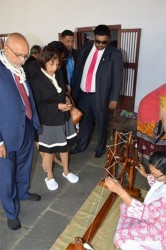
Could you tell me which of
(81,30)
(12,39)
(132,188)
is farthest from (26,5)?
(132,188)

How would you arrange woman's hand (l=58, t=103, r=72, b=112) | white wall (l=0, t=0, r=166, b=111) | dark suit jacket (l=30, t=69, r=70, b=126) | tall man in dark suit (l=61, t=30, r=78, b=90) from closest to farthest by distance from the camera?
dark suit jacket (l=30, t=69, r=70, b=126)
woman's hand (l=58, t=103, r=72, b=112)
tall man in dark suit (l=61, t=30, r=78, b=90)
white wall (l=0, t=0, r=166, b=111)

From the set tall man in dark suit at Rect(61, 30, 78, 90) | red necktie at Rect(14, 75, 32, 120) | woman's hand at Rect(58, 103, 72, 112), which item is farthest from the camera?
tall man in dark suit at Rect(61, 30, 78, 90)

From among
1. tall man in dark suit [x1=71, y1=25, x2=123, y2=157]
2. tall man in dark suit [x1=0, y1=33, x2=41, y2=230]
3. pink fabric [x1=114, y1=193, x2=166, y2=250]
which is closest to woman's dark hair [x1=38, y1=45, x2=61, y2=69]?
tall man in dark suit [x1=0, y1=33, x2=41, y2=230]

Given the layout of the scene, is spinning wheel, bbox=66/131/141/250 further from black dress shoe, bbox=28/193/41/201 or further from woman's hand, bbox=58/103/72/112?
black dress shoe, bbox=28/193/41/201

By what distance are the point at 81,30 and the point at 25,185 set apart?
276cm

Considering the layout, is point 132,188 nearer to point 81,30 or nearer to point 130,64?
point 130,64

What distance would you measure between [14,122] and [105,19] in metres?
2.65

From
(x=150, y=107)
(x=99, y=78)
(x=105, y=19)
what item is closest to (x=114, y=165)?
(x=150, y=107)

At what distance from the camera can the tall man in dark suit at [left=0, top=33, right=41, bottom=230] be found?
1.50m

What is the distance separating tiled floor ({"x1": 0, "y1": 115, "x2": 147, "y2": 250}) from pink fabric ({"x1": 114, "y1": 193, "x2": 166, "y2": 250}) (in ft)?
2.01

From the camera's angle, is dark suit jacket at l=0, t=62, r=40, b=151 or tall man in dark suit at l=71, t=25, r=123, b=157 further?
tall man in dark suit at l=71, t=25, r=123, b=157

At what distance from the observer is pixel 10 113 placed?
5.14 feet

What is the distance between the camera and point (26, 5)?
13.6 feet

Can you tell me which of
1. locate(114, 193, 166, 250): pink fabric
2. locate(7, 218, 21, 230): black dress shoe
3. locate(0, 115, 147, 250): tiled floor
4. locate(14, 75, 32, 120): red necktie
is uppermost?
locate(14, 75, 32, 120): red necktie
